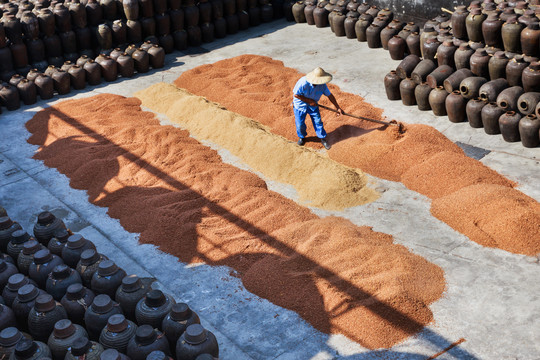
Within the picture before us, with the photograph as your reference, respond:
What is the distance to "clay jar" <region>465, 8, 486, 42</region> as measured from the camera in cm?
1066

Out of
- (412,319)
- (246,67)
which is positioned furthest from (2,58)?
(412,319)

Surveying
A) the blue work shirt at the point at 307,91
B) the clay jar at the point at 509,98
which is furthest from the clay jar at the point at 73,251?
the clay jar at the point at 509,98

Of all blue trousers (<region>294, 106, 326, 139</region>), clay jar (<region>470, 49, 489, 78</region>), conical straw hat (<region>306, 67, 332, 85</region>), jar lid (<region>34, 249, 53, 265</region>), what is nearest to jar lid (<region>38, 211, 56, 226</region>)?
jar lid (<region>34, 249, 53, 265</region>)

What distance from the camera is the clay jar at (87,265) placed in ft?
22.0

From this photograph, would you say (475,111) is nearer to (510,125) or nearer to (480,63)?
(510,125)

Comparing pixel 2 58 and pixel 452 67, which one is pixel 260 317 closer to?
pixel 452 67

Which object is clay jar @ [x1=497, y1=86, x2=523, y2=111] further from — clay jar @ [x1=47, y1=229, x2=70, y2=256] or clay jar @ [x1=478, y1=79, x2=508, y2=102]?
clay jar @ [x1=47, y1=229, x2=70, y2=256]

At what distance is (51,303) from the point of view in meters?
6.01

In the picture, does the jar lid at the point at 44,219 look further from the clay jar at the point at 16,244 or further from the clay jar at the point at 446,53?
the clay jar at the point at 446,53

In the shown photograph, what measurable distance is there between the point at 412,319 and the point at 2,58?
1051cm

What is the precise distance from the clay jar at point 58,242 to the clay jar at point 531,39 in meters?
7.40

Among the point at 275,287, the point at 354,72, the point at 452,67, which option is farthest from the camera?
the point at 354,72

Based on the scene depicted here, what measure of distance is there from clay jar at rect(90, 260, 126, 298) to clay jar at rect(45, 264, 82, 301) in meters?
0.23

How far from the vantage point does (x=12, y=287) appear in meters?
6.41
